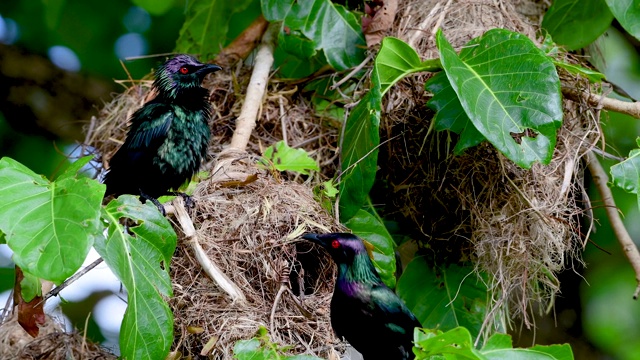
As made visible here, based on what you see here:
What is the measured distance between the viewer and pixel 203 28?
490 centimetres

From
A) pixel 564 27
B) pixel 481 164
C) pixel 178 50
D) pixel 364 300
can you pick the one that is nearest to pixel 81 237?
pixel 364 300

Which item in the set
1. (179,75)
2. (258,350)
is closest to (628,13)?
(179,75)

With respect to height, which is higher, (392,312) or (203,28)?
(203,28)

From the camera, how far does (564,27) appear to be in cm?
445

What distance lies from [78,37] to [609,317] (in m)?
3.65

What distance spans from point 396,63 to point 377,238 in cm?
78

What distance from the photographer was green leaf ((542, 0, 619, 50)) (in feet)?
14.5

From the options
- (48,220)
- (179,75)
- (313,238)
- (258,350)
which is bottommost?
(258,350)

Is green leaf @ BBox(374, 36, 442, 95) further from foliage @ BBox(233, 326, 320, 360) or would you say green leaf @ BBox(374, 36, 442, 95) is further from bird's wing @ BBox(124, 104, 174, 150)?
foliage @ BBox(233, 326, 320, 360)

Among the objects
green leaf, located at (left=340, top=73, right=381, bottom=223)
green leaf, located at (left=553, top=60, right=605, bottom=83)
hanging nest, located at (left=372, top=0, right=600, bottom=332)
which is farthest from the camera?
hanging nest, located at (left=372, top=0, right=600, bottom=332)

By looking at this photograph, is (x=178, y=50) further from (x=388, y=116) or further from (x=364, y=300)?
(x=364, y=300)

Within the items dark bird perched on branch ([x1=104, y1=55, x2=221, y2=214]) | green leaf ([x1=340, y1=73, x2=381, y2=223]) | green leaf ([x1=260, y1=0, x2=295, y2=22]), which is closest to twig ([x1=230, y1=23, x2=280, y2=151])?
dark bird perched on branch ([x1=104, y1=55, x2=221, y2=214])

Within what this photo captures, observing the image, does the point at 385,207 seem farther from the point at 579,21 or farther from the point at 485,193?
the point at 579,21

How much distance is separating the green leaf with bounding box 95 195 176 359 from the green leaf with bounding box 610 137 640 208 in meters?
1.71
